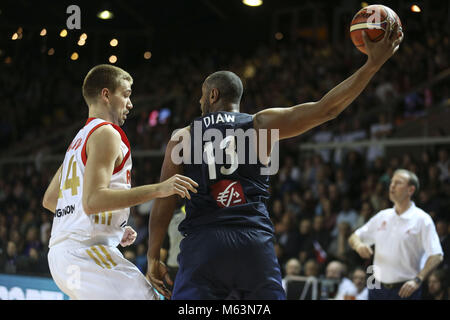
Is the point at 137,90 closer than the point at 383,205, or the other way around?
Result: the point at 383,205

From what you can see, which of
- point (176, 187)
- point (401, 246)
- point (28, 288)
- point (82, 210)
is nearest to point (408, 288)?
point (401, 246)

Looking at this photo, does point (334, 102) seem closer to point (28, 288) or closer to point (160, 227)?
point (160, 227)

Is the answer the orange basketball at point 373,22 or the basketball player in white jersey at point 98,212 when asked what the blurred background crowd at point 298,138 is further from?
the orange basketball at point 373,22

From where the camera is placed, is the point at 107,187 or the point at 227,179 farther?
the point at 227,179

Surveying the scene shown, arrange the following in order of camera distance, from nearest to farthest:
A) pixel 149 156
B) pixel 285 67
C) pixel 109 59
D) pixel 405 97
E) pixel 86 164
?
pixel 86 164 < pixel 405 97 < pixel 149 156 < pixel 285 67 < pixel 109 59

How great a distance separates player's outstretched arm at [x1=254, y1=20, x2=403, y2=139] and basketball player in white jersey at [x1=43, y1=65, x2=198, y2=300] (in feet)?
1.91

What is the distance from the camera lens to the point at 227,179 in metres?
3.32

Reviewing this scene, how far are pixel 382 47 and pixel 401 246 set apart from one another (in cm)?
334

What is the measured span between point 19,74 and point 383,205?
13477 mm

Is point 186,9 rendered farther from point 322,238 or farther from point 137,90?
point 322,238

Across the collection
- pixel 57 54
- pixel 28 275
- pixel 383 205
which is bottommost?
pixel 28 275

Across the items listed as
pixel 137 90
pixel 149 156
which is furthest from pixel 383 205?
pixel 137 90

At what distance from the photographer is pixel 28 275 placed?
698cm

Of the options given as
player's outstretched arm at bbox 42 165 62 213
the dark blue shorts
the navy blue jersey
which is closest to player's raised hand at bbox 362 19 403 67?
the navy blue jersey
